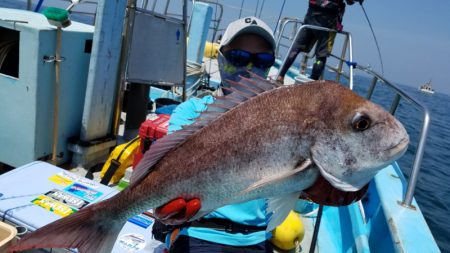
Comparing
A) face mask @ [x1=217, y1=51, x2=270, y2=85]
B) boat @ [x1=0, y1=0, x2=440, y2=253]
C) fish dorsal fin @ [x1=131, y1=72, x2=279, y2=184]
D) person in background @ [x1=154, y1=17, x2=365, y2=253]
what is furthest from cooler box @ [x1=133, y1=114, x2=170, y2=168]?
fish dorsal fin @ [x1=131, y1=72, x2=279, y2=184]

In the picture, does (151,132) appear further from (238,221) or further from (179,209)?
(179,209)

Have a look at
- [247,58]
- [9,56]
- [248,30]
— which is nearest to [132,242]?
[247,58]

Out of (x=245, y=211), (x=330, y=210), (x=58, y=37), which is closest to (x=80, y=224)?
(x=245, y=211)

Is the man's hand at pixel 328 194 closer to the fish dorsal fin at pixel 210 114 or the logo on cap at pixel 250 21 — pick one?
the fish dorsal fin at pixel 210 114

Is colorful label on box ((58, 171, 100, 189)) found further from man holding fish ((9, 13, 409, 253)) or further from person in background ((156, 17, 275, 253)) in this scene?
man holding fish ((9, 13, 409, 253))

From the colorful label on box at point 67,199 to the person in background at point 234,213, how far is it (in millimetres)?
700

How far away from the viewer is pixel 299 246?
3.29m

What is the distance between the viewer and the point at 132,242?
2.29 metres

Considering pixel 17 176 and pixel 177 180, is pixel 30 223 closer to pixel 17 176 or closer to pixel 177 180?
pixel 17 176

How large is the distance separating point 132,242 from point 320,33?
451 centimetres

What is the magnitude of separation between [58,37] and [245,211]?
242 cm

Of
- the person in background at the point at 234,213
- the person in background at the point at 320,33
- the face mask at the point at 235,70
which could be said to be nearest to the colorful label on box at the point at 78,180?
the person in background at the point at 234,213

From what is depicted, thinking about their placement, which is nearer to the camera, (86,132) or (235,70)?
(235,70)

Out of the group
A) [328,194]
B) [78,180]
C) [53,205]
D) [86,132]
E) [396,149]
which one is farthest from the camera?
[86,132]
